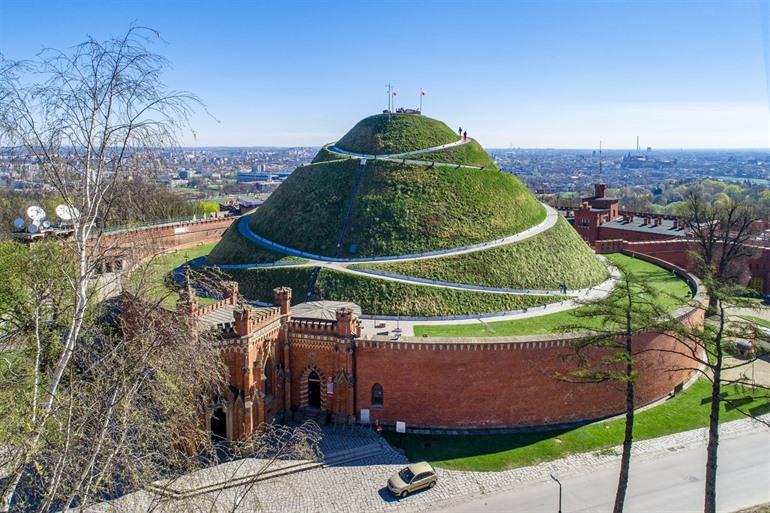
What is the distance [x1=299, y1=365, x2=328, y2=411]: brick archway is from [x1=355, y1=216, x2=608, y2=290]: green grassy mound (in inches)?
433

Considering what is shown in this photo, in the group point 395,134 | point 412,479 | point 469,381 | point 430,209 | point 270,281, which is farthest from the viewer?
point 395,134

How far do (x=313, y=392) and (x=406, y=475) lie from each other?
25.9 feet

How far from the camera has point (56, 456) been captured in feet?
30.7

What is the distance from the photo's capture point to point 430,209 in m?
43.5

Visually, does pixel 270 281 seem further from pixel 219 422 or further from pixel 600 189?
pixel 600 189

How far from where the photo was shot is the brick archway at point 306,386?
2984cm

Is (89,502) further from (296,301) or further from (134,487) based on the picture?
(296,301)

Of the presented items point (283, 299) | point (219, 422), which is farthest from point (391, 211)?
point (219, 422)

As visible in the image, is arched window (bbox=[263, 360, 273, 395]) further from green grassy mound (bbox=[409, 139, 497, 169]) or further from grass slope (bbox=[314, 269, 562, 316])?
green grassy mound (bbox=[409, 139, 497, 169])

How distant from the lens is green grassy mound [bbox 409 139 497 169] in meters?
49.0

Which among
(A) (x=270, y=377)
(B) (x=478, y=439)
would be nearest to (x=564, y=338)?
(B) (x=478, y=439)

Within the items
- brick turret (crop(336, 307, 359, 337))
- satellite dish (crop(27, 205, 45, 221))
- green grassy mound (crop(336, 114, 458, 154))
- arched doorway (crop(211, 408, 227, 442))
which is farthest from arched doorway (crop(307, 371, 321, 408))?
green grassy mound (crop(336, 114, 458, 154))

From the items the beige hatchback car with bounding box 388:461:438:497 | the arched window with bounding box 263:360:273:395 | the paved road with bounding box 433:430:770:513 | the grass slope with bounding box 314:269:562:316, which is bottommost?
the paved road with bounding box 433:430:770:513

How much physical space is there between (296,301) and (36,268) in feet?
67.6
